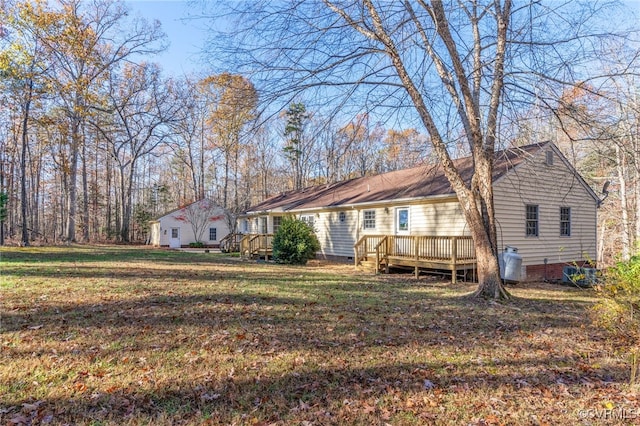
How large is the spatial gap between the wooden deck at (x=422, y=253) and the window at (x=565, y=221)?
4882 millimetres

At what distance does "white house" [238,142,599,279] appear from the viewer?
12.1 meters

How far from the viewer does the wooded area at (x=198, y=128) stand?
6527 mm

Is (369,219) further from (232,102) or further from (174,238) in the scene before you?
(174,238)

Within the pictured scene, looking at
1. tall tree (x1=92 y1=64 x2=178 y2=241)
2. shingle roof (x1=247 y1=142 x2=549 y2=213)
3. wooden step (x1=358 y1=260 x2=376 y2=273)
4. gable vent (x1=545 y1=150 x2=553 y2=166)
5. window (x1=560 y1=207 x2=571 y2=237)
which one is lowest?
wooden step (x1=358 y1=260 x2=376 y2=273)

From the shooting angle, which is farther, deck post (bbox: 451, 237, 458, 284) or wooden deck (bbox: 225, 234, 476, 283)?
wooden deck (bbox: 225, 234, 476, 283)

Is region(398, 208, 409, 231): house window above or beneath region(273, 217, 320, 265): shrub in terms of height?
above

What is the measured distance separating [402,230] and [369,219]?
1.92m

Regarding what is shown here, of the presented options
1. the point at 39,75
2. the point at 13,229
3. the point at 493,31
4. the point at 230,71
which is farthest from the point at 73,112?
the point at 493,31

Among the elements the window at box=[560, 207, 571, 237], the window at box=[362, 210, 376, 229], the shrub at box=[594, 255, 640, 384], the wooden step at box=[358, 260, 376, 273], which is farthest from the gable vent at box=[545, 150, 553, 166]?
the shrub at box=[594, 255, 640, 384]

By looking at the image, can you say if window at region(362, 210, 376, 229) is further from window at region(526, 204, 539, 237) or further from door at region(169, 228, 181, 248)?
door at region(169, 228, 181, 248)

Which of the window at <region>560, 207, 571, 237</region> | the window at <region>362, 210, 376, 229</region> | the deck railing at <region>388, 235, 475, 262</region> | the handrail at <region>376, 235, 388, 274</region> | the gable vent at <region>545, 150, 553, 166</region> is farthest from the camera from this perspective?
the window at <region>362, 210, 376, 229</region>

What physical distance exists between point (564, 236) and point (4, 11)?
26.2 meters

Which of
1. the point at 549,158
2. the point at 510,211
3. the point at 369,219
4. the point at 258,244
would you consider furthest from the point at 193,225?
the point at 549,158

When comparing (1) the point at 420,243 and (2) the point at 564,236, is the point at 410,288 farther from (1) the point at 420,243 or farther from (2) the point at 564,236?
(2) the point at 564,236
